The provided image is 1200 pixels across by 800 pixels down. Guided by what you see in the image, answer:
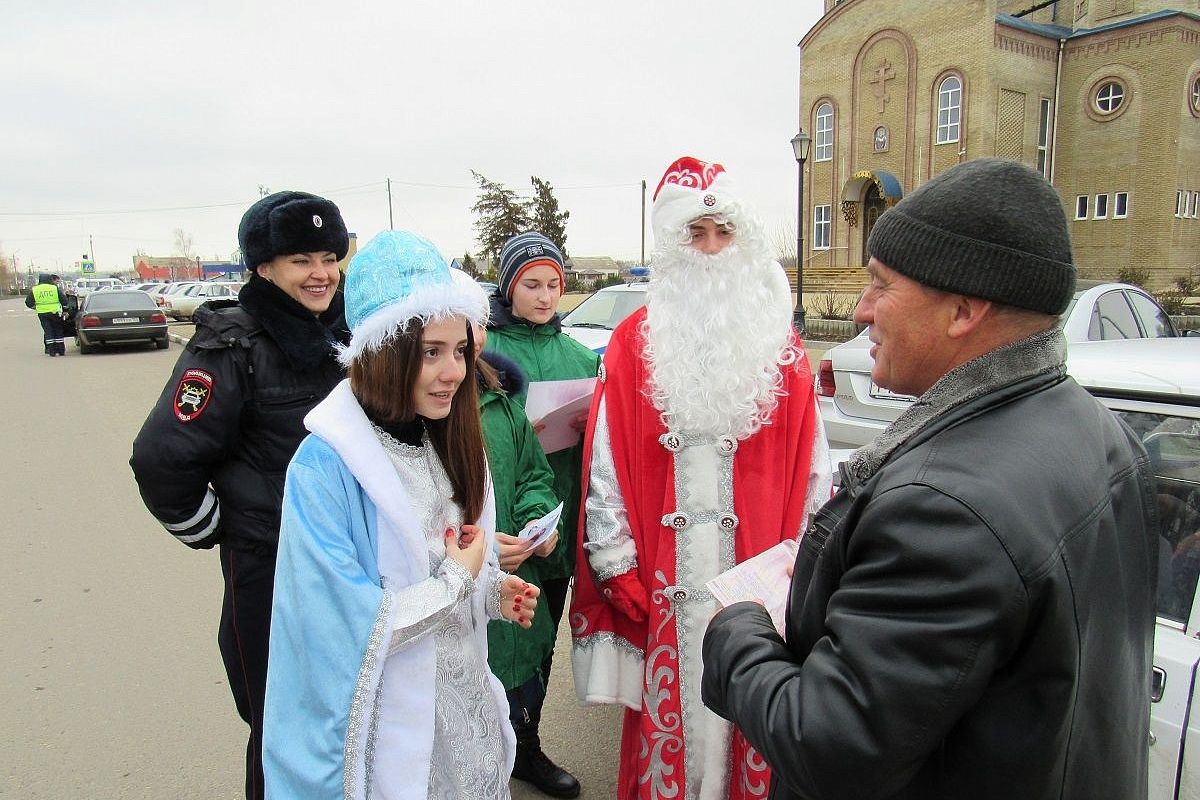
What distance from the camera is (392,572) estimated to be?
5.64 ft

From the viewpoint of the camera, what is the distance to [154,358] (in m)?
17.1

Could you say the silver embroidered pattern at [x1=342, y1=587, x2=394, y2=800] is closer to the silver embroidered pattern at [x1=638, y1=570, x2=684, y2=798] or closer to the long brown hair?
the long brown hair

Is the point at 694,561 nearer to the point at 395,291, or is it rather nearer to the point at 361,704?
the point at 361,704

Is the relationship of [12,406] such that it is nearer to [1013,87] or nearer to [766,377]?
[766,377]

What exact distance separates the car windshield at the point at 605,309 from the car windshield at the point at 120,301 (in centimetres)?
1351

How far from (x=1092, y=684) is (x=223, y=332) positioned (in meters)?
2.22

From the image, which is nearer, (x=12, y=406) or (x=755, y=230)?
(x=755, y=230)

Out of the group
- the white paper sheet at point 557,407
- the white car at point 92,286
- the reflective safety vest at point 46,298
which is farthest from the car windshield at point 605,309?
the white car at point 92,286

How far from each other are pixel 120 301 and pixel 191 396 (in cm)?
2004

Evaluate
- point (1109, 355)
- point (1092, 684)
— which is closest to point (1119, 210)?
point (1109, 355)

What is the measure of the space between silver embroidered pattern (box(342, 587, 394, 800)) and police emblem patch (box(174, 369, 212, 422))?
0.92 meters

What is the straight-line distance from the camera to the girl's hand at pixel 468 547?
6.20 feet

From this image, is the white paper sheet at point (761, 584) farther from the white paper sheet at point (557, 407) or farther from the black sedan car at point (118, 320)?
the black sedan car at point (118, 320)

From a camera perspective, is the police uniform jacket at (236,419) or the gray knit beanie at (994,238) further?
the police uniform jacket at (236,419)
